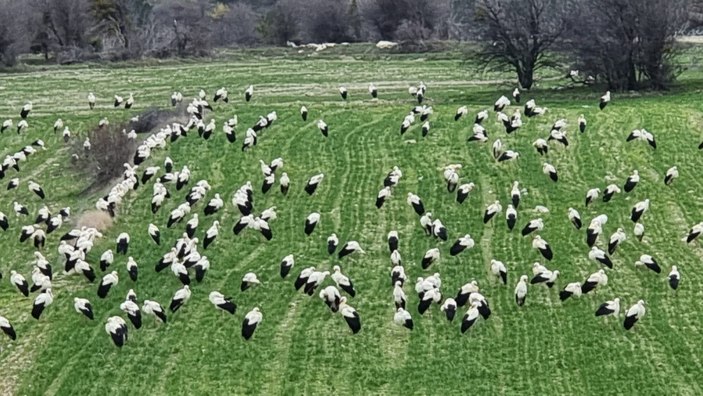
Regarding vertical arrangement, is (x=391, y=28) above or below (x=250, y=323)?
above

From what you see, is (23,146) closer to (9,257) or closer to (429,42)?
(9,257)

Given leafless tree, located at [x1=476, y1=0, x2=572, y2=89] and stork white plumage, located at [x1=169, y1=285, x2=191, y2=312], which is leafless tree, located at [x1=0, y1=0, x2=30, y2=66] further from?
stork white plumage, located at [x1=169, y1=285, x2=191, y2=312]

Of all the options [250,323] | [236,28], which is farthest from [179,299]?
[236,28]

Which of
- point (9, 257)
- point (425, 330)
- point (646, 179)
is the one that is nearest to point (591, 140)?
point (646, 179)

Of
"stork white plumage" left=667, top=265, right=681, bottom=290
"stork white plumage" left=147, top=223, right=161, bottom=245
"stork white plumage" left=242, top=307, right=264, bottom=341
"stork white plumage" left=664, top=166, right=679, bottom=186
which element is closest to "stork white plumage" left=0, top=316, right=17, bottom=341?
"stork white plumage" left=242, top=307, right=264, bottom=341

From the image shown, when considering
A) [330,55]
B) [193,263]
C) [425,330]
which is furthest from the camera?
[330,55]

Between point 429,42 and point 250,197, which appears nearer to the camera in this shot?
point 250,197

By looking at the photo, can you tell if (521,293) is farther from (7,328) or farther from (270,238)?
(7,328)
